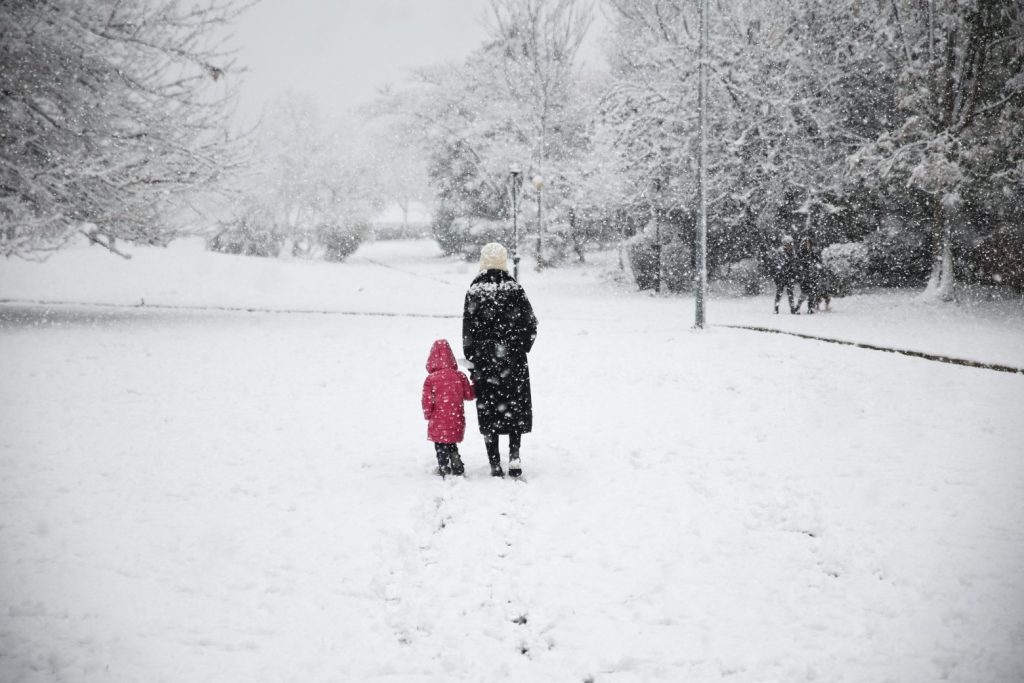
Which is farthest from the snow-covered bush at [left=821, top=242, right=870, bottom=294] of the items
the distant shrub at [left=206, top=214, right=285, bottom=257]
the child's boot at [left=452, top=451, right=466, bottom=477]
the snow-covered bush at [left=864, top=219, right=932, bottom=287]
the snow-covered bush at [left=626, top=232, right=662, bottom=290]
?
the distant shrub at [left=206, top=214, right=285, bottom=257]

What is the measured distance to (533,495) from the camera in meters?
5.85

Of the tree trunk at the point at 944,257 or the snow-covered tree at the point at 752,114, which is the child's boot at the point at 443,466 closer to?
the tree trunk at the point at 944,257

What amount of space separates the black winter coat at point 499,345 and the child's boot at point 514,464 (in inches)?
10.9

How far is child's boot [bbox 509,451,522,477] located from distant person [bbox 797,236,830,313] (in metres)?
13.6

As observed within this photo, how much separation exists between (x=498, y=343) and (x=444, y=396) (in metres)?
0.64

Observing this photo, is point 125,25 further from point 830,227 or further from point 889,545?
point 830,227

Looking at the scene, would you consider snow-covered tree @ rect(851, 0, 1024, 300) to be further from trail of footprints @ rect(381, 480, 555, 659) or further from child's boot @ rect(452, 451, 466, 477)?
trail of footprints @ rect(381, 480, 555, 659)

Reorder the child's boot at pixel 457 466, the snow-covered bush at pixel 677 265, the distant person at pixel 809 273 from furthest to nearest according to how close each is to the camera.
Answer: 1. the snow-covered bush at pixel 677 265
2. the distant person at pixel 809 273
3. the child's boot at pixel 457 466

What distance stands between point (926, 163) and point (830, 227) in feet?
21.2

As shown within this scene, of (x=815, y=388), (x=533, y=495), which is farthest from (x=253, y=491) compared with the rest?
(x=815, y=388)

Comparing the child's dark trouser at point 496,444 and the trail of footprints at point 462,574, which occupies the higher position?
the child's dark trouser at point 496,444

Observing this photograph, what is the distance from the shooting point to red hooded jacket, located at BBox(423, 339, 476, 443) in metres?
5.98

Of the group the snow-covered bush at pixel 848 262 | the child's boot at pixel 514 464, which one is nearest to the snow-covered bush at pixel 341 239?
the snow-covered bush at pixel 848 262

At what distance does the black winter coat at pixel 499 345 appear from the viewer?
6000 mm
